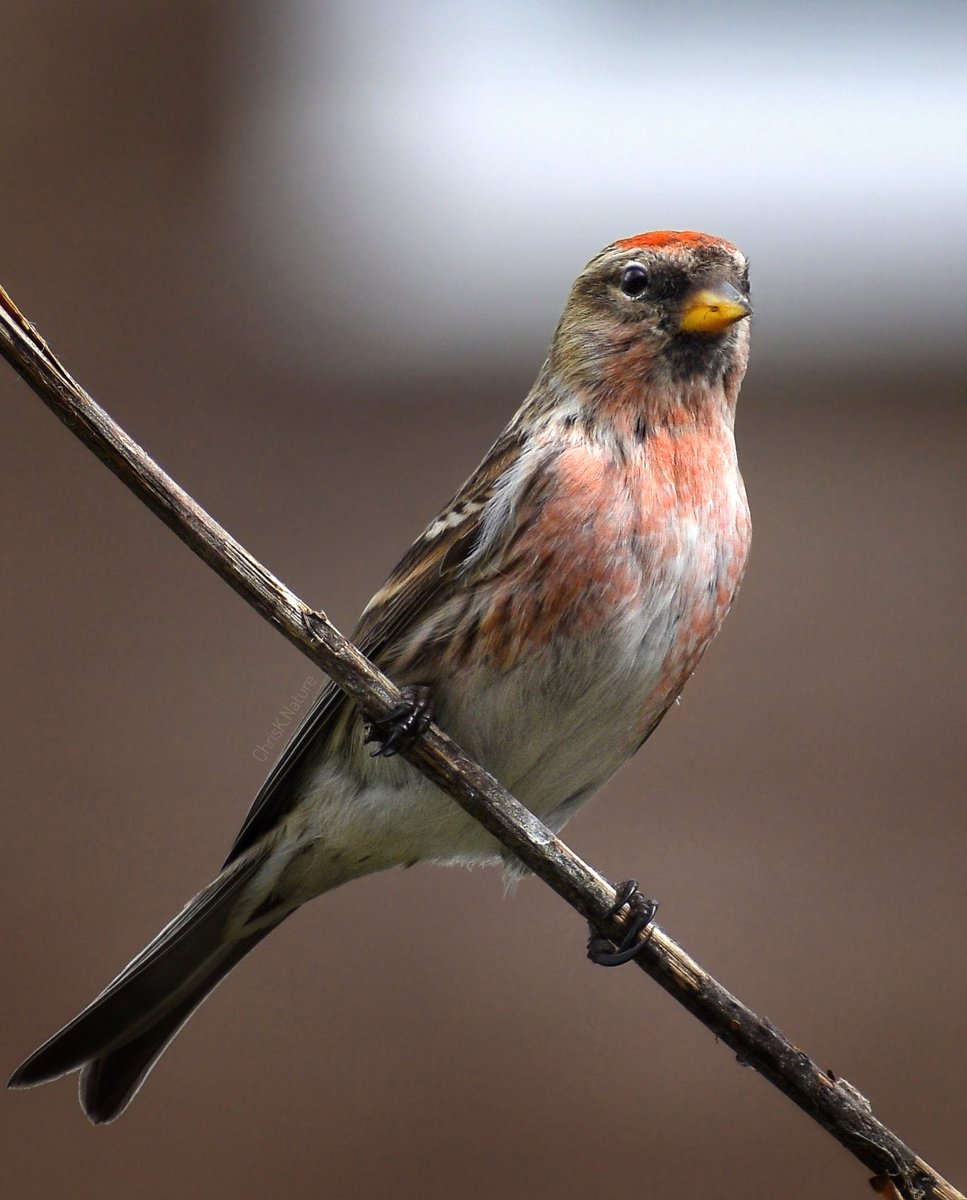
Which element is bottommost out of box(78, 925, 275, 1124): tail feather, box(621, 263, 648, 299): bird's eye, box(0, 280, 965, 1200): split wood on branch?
box(78, 925, 275, 1124): tail feather

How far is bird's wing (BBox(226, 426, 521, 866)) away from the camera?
2.70 meters

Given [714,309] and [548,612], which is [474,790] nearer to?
[548,612]

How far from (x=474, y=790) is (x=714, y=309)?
88 cm


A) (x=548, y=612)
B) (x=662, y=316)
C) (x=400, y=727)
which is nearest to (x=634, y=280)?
(x=662, y=316)

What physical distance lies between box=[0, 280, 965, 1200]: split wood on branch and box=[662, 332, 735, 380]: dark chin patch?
812 millimetres

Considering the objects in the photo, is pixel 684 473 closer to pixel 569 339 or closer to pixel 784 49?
pixel 569 339

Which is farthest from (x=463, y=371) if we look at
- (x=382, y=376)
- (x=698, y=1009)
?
(x=698, y=1009)

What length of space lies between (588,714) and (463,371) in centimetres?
305

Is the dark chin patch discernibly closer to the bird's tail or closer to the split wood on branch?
the split wood on branch

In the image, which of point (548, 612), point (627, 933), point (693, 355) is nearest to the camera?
point (627, 933)

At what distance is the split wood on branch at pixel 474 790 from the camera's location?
1.82m

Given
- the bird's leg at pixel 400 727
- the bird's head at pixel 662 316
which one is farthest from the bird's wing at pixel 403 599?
the bird's leg at pixel 400 727

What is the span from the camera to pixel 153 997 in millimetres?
2830

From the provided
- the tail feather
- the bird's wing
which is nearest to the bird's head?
the bird's wing
